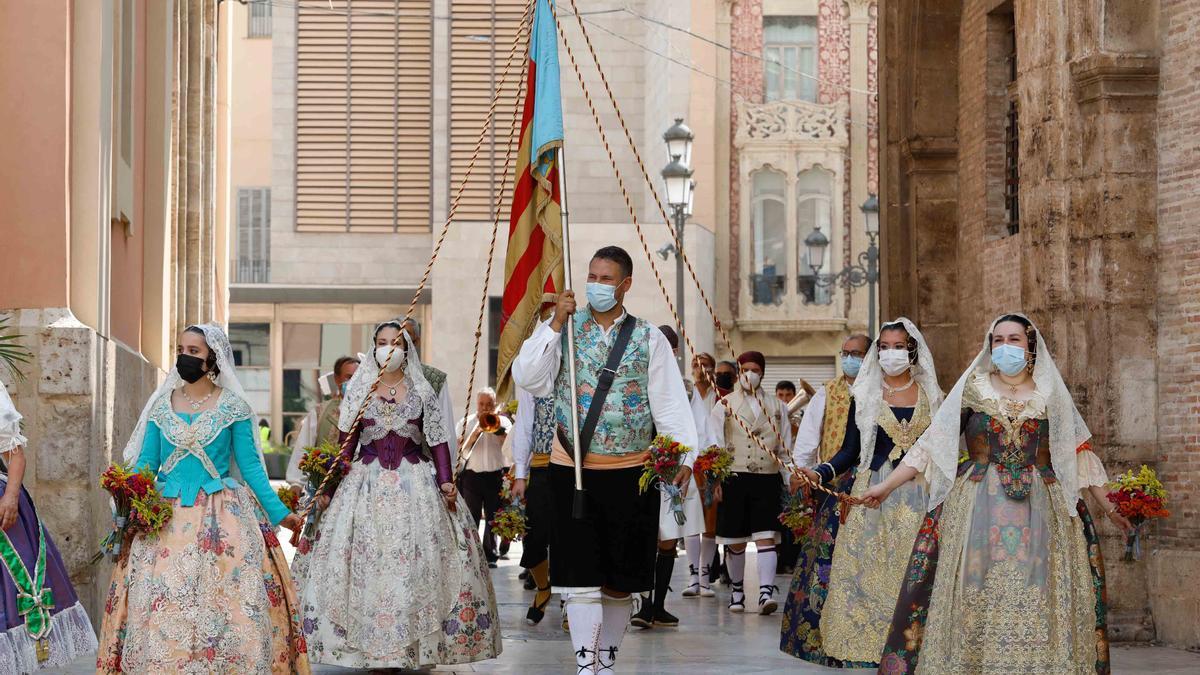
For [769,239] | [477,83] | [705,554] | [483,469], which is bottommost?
[705,554]

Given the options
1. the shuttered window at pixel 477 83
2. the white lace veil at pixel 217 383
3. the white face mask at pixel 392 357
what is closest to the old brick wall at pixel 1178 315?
the white face mask at pixel 392 357

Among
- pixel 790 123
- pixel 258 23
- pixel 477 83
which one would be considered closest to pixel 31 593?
pixel 477 83

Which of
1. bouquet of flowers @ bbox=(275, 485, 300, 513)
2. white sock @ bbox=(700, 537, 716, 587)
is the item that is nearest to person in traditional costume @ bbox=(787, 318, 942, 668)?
bouquet of flowers @ bbox=(275, 485, 300, 513)

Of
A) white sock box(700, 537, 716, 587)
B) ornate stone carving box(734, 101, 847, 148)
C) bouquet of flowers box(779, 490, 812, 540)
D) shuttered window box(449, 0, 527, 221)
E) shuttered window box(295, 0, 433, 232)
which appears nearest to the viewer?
bouquet of flowers box(779, 490, 812, 540)

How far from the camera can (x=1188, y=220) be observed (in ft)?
40.7

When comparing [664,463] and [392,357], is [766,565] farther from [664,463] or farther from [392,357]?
[664,463]

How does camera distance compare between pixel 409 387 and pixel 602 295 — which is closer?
pixel 602 295

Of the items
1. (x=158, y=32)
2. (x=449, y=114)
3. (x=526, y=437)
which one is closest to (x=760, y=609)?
(x=526, y=437)

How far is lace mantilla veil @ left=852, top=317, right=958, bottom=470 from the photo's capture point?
10.8 meters

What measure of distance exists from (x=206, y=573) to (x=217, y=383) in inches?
39.7

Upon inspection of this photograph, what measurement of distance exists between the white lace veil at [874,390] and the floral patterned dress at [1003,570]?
161 centimetres

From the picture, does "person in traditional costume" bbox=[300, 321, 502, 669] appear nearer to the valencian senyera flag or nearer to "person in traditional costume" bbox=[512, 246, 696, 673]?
the valencian senyera flag

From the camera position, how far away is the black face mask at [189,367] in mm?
8969

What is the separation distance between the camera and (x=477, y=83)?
123 feet
